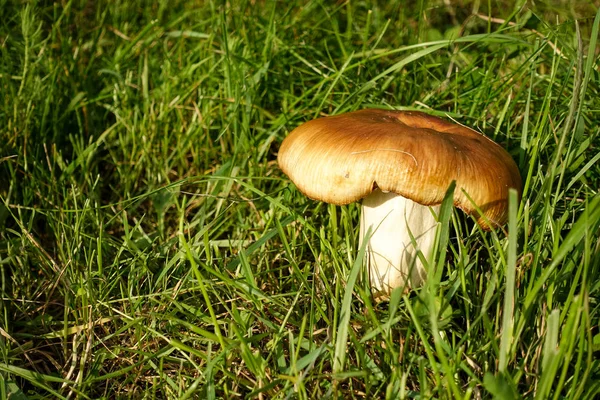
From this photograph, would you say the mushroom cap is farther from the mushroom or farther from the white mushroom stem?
the white mushroom stem

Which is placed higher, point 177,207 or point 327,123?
point 327,123

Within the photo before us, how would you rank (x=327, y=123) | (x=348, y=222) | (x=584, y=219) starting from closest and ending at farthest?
(x=584, y=219) → (x=327, y=123) → (x=348, y=222)

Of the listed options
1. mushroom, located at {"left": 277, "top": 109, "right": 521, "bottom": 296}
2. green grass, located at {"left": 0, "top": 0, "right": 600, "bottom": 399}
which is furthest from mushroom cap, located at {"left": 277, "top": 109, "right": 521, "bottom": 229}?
green grass, located at {"left": 0, "top": 0, "right": 600, "bottom": 399}

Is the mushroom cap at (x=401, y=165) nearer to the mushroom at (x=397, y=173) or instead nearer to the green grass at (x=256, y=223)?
the mushroom at (x=397, y=173)

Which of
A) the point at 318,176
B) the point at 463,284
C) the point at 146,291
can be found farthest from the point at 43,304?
the point at 463,284

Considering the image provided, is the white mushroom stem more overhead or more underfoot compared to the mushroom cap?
more underfoot

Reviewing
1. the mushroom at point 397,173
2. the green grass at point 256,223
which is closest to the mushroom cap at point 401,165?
the mushroom at point 397,173

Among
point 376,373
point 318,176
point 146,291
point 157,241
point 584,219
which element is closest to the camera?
point 584,219

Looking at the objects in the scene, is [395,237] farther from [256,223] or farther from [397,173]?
[256,223]

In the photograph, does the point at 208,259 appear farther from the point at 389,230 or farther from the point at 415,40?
the point at 415,40
